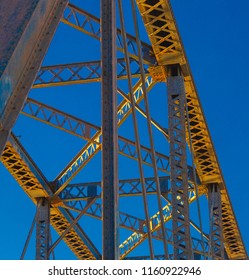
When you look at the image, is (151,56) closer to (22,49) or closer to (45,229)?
(45,229)

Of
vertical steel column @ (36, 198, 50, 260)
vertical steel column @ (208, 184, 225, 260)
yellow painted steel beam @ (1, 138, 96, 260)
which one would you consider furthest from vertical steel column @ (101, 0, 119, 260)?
vertical steel column @ (36, 198, 50, 260)

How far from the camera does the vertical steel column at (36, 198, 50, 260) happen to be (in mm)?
27406

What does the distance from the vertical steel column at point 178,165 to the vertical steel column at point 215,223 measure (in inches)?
244

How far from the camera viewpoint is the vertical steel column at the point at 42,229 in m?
27.4

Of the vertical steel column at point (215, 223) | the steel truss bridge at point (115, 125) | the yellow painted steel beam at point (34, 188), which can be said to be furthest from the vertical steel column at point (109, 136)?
the vertical steel column at point (215, 223)

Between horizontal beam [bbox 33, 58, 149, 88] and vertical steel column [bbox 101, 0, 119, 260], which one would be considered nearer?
vertical steel column [bbox 101, 0, 119, 260]

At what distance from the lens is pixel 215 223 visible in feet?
91.6

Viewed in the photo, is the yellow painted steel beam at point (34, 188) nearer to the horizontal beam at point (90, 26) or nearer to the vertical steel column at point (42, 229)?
the vertical steel column at point (42, 229)

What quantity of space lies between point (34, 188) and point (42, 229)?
4.80ft

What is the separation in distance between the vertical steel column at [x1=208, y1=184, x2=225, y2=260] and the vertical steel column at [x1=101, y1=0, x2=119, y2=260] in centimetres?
1606

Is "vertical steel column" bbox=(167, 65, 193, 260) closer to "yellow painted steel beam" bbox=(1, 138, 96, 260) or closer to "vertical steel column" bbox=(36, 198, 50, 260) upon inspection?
"yellow painted steel beam" bbox=(1, 138, 96, 260)

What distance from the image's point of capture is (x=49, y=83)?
24.2 m

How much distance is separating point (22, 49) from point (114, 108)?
6879mm
